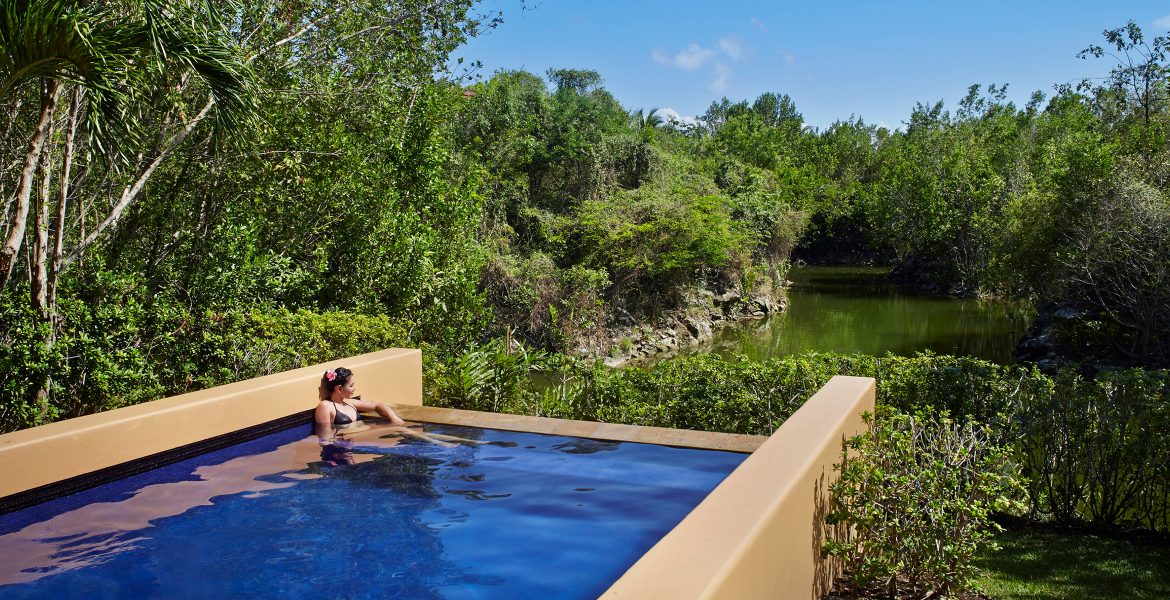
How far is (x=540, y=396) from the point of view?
32.9 ft

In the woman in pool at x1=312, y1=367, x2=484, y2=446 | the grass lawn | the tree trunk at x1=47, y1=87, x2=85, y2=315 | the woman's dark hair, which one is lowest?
the grass lawn

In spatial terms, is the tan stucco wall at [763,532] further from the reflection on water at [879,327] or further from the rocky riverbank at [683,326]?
the rocky riverbank at [683,326]

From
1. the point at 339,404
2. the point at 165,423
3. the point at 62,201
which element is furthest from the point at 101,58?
the point at 339,404

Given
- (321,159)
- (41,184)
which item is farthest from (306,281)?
(41,184)

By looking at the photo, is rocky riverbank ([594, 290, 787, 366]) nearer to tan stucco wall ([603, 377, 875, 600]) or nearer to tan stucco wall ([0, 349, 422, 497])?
tan stucco wall ([0, 349, 422, 497])

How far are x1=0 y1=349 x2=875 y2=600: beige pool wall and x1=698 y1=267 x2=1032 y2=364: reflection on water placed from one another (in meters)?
11.5

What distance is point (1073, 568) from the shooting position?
17.9 ft

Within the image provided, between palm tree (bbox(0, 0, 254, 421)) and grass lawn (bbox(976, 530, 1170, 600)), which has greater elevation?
palm tree (bbox(0, 0, 254, 421))

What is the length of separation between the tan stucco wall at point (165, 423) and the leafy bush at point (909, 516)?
443 cm

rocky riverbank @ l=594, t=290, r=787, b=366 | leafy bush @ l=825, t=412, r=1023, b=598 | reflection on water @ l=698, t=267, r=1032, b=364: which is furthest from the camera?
reflection on water @ l=698, t=267, r=1032, b=364

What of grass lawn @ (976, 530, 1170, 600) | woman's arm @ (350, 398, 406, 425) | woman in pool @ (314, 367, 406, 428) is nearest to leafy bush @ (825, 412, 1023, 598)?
grass lawn @ (976, 530, 1170, 600)

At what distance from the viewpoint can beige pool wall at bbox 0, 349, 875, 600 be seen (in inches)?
111

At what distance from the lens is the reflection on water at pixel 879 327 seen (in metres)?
20.9

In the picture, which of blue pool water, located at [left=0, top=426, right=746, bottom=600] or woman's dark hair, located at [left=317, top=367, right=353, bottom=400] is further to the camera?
woman's dark hair, located at [left=317, top=367, right=353, bottom=400]
